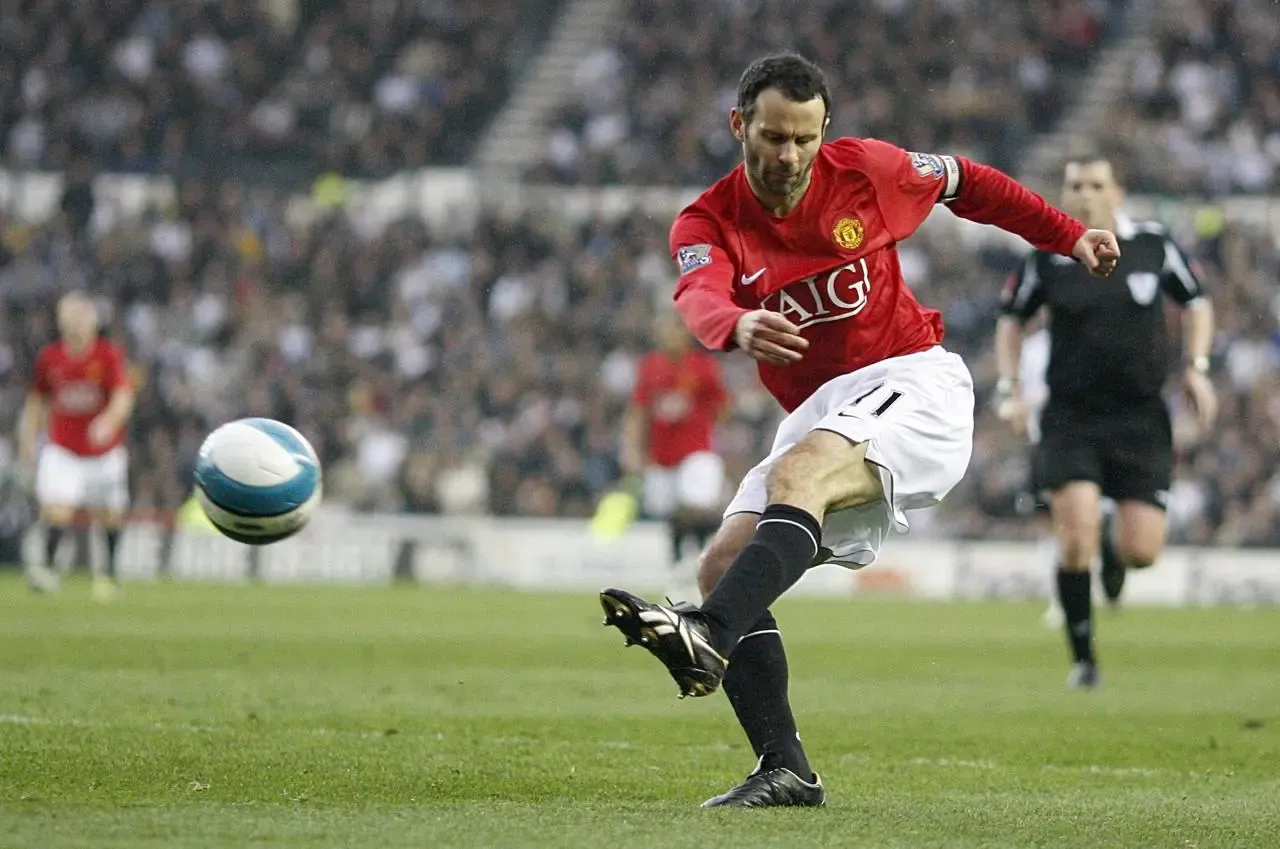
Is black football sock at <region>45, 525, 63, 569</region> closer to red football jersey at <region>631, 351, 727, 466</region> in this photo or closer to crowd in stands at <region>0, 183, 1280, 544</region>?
red football jersey at <region>631, 351, 727, 466</region>

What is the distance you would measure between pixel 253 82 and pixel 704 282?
2647cm

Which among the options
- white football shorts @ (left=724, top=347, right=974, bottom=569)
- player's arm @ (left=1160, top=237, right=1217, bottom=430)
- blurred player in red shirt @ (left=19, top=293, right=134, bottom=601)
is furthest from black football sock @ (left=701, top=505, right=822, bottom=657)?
blurred player in red shirt @ (left=19, top=293, right=134, bottom=601)

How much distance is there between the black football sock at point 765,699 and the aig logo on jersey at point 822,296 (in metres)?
0.86

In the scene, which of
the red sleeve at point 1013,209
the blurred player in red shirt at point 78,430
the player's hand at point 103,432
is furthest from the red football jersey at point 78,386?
the red sleeve at point 1013,209

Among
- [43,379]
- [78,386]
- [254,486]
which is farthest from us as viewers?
[78,386]

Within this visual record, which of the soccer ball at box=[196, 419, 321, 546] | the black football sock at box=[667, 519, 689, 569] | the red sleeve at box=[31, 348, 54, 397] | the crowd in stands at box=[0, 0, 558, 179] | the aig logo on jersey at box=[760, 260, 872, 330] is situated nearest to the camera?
the aig logo on jersey at box=[760, 260, 872, 330]

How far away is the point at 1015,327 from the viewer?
416 inches

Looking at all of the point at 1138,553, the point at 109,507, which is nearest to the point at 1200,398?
the point at 1138,553

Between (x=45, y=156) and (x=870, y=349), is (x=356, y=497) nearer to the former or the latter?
(x=45, y=156)

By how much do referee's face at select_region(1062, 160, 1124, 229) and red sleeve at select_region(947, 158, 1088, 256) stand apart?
415cm

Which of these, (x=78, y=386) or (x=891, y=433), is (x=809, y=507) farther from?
(x=78, y=386)

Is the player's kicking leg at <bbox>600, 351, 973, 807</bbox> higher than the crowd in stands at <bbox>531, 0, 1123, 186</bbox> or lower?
lower

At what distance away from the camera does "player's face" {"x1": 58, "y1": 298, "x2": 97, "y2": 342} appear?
16.8m

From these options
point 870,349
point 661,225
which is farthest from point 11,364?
point 870,349
